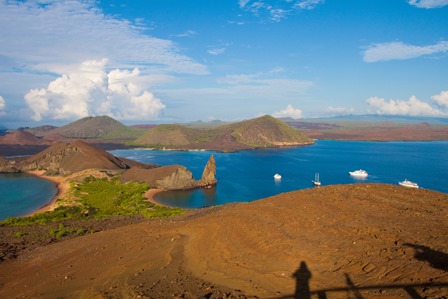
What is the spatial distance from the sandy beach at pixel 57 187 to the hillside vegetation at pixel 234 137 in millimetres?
83392

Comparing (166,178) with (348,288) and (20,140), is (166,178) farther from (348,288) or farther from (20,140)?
(20,140)

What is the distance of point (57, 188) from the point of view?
5925cm

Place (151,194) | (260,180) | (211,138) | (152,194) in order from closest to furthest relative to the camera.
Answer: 1. (151,194)
2. (152,194)
3. (260,180)
4. (211,138)

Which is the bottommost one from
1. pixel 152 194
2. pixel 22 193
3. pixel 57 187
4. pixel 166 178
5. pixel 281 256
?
pixel 152 194

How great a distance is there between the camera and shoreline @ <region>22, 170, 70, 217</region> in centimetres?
4242

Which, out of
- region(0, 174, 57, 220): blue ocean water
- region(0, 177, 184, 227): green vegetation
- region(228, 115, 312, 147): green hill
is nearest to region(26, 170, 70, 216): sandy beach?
region(0, 174, 57, 220): blue ocean water

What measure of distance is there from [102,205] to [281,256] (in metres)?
36.5

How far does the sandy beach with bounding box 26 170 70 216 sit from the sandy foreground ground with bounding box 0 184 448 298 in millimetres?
25494

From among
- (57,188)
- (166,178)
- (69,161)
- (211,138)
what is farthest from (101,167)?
(211,138)

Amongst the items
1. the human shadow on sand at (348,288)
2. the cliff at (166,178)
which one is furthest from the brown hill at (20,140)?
the human shadow on sand at (348,288)

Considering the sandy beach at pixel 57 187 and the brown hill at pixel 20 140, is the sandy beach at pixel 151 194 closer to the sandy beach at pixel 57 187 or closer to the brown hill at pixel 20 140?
the sandy beach at pixel 57 187

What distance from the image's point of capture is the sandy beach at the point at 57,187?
42781 mm

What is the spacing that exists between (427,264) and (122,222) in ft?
87.5

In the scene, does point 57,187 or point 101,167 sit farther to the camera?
point 101,167
